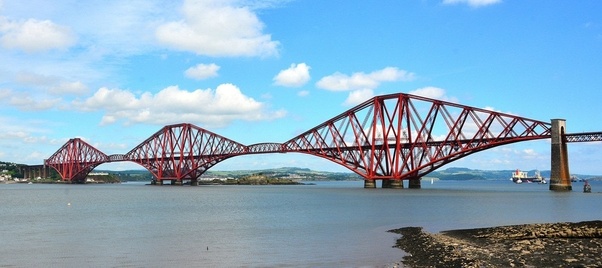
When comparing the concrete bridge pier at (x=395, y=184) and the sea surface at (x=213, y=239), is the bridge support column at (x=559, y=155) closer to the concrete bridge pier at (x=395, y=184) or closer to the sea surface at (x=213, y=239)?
the concrete bridge pier at (x=395, y=184)

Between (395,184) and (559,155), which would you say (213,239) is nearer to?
(559,155)

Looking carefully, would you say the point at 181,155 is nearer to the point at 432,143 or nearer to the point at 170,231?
the point at 432,143

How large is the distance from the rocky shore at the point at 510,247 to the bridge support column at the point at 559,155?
66.8 metres

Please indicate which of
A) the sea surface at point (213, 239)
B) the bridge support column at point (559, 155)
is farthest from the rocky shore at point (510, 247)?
the bridge support column at point (559, 155)

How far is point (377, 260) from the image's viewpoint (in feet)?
78.8

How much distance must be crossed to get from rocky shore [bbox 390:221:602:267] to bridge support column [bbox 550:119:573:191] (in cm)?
6678

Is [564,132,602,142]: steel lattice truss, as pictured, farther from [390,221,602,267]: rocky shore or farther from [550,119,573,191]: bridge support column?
[390,221,602,267]: rocky shore

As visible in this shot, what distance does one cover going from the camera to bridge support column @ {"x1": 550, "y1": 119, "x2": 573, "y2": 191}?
92.9m

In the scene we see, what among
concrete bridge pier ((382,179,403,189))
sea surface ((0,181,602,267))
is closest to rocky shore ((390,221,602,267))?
sea surface ((0,181,602,267))

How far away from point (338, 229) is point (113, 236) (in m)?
13.7

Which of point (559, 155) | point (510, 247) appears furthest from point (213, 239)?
point (559, 155)

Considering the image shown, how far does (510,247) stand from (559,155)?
7537 cm

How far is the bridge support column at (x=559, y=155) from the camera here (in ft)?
305

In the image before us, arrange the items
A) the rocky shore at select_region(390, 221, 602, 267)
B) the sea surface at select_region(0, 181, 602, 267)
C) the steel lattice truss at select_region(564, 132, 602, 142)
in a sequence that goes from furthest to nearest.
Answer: the steel lattice truss at select_region(564, 132, 602, 142)
the sea surface at select_region(0, 181, 602, 267)
the rocky shore at select_region(390, 221, 602, 267)
